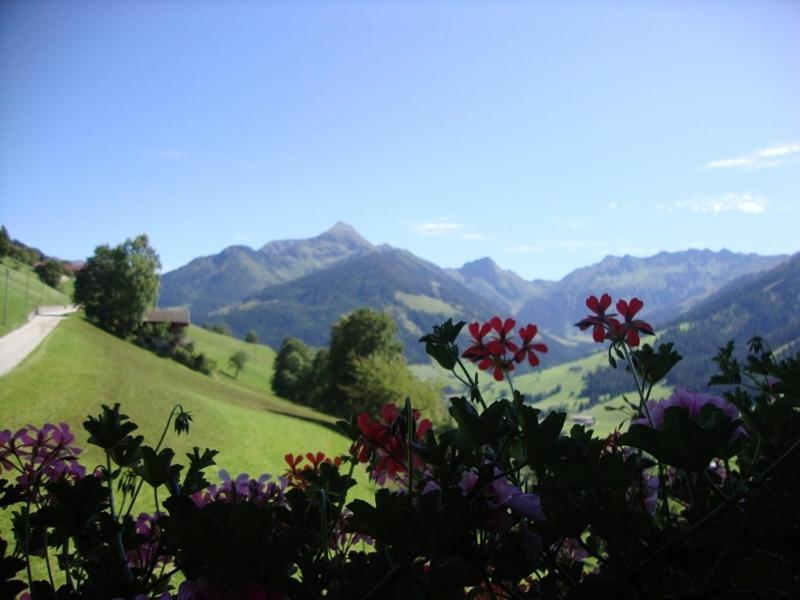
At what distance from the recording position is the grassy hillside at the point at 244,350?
78.4 m

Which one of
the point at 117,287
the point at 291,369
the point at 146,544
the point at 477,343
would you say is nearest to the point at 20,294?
the point at 117,287

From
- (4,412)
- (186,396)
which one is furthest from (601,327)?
(186,396)

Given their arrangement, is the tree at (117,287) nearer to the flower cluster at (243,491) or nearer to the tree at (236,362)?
the tree at (236,362)

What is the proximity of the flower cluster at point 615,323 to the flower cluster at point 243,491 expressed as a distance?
1.11 meters

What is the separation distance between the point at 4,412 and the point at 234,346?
82.4 meters

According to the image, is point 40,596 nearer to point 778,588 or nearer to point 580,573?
point 580,573

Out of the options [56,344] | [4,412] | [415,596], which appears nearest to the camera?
[415,596]

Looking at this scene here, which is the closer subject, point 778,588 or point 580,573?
point 778,588

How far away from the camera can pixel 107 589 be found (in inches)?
42.0

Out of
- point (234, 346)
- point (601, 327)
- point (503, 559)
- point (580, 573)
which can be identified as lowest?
point (234, 346)

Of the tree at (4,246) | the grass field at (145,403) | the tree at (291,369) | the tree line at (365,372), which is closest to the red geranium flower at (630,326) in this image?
the grass field at (145,403)

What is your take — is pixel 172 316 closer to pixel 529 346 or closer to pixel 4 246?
pixel 4 246

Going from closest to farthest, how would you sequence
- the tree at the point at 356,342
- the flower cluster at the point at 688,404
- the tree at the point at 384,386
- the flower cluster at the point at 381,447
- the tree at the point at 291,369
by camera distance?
the flower cluster at the point at 688,404 < the flower cluster at the point at 381,447 < the tree at the point at 384,386 < the tree at the point at 356,342 < the tree at the point at 291,369

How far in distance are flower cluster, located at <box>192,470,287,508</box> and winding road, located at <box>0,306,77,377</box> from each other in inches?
970
